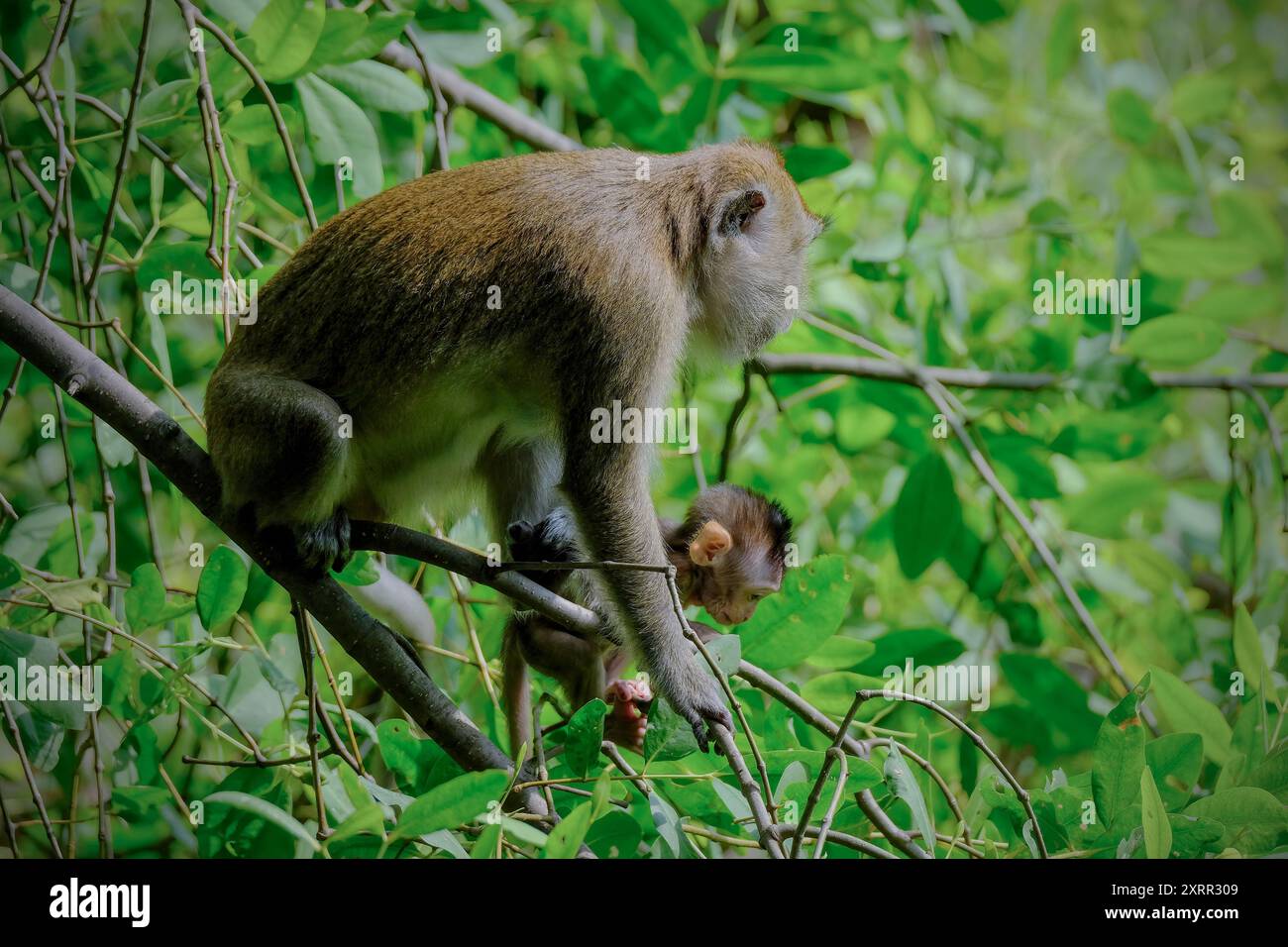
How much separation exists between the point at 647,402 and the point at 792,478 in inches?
67.6

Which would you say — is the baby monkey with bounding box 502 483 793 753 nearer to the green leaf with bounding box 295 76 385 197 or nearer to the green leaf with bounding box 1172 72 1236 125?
the green leaf with bounding box 295 76 385 197

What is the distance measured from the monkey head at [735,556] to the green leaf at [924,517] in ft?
1.44

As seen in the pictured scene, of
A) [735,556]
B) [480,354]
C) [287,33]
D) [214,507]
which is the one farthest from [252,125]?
[735,556]

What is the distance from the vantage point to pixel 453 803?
1.80 metres

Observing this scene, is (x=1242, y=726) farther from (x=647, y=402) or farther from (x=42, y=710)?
(x=42, y=710)

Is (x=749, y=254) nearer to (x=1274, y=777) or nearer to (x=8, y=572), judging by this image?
(x=1274, y=777)

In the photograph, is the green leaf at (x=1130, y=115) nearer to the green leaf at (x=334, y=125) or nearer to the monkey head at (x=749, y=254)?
the monkey head at (x=749, y=254)

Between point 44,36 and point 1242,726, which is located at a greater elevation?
point 44,36

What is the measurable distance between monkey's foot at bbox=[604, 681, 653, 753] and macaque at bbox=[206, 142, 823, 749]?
0.42 metres

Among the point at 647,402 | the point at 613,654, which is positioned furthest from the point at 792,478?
the point at 647,402

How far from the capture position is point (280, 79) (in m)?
2.66

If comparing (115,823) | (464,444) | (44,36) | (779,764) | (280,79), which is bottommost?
(115,823)

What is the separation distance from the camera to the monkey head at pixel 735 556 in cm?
303
